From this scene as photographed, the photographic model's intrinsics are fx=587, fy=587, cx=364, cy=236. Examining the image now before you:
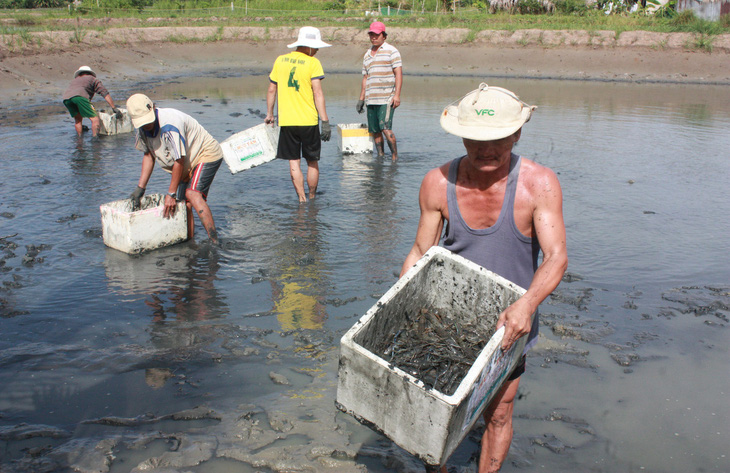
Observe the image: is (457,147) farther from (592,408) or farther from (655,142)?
(592,408)

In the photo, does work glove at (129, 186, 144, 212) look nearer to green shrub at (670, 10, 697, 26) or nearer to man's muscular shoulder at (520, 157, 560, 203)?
man's muscular shoulder at (520, 157, 560, 203)

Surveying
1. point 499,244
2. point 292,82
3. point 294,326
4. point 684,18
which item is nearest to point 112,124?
point 292,82

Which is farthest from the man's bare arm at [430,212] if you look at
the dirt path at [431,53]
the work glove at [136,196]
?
the dirt path at [431,53]

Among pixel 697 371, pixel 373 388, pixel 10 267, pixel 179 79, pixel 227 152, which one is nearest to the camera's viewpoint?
pixel 373 388

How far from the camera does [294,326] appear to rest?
4.05 m

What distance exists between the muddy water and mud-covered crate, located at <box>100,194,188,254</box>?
0.37ft

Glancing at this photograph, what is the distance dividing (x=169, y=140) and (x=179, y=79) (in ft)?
56.5

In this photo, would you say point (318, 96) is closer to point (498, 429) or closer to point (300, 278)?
point (300, 278)

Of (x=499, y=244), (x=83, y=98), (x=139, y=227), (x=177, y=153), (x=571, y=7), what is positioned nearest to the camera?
(x=499, y=244)

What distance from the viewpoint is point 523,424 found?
3172mm

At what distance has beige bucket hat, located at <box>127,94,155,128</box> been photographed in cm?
462

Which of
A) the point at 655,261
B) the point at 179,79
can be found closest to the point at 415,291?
the point at 655,261

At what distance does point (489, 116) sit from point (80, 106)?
31.3 feet

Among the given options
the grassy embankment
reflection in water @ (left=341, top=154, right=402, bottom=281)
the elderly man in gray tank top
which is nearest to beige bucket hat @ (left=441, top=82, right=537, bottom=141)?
the elderly man in gray tank top
